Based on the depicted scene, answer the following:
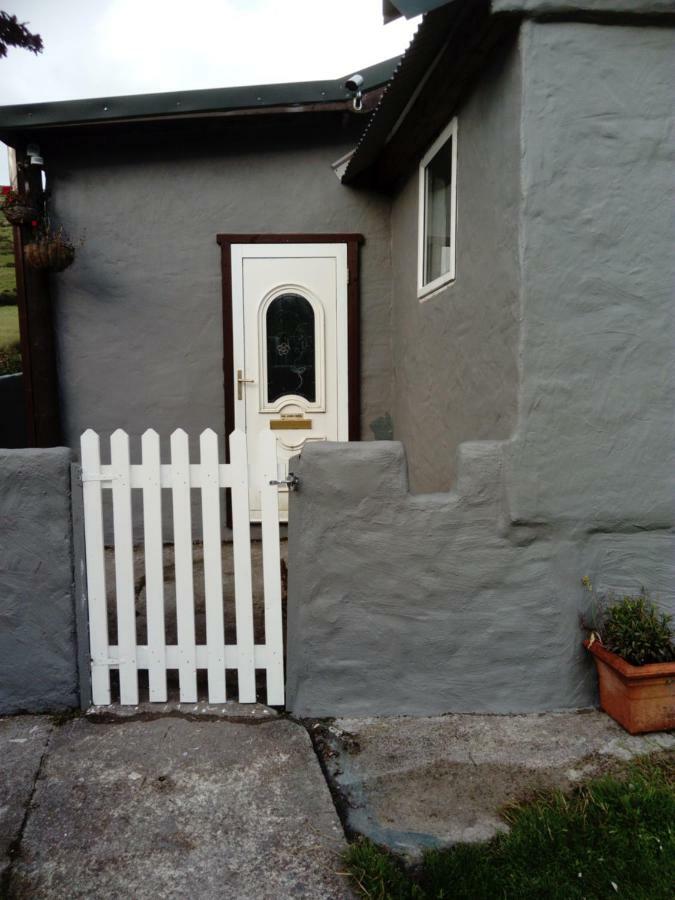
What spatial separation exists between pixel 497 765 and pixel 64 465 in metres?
2.19

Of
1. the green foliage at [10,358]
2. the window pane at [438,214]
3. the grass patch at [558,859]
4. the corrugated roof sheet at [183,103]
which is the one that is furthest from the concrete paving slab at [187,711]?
the green foliage at [10,358]

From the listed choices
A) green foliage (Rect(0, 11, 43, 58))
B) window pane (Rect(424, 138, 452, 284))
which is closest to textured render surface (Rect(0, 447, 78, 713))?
window pane (Rect(424, 138, 452, 284))

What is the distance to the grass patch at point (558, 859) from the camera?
2.11 m

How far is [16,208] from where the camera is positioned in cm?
532

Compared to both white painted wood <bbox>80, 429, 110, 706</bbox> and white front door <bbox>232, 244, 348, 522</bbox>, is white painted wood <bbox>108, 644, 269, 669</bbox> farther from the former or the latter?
white front door <bbox>232, 244, 348, 522</bbox>

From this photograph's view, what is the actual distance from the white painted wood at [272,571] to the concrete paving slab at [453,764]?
284 mm

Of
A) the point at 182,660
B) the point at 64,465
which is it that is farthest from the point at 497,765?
the point at 64,465

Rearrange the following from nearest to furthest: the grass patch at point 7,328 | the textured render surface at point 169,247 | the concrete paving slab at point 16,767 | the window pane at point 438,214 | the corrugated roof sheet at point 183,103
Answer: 1. the concrete paving slab at point 16,767
2. the window pane at point 438,214
3. the corrugated roof sheet at point 183,103
4. the textured render surface at point 169,247
5. the grass patch at point 7,328

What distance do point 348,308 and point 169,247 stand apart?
1530mm

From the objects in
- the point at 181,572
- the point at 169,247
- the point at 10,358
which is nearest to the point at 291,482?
the point at 181,572

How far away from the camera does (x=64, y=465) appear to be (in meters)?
3.17

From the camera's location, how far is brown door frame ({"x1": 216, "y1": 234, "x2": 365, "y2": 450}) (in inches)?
230

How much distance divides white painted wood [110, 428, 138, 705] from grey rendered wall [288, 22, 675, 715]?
72cm

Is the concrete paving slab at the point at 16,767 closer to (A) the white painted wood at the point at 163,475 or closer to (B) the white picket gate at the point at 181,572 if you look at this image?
(B) the white picket gate at the point at 181,572
